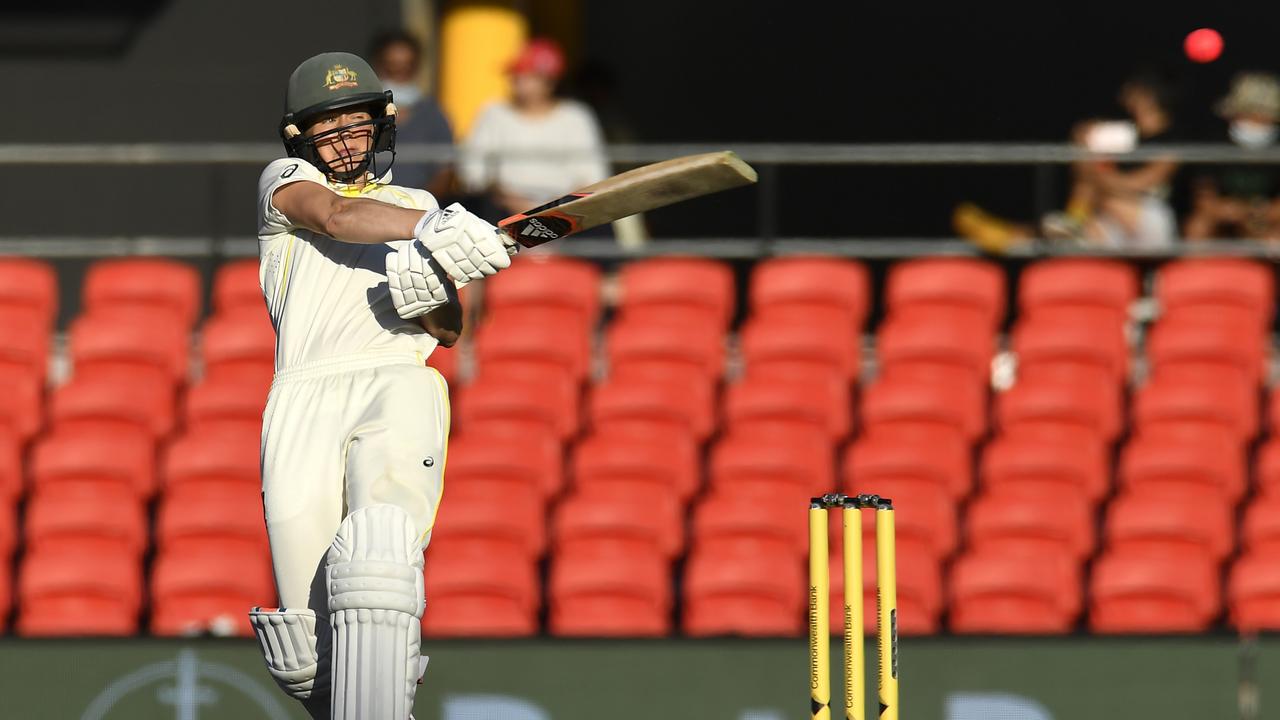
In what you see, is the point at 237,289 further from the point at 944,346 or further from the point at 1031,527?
the point at 1031,527

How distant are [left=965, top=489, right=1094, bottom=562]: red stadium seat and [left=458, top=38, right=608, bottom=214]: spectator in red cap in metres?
2.77

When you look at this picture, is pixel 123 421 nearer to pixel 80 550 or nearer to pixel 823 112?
pixel 80 550

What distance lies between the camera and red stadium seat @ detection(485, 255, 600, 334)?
10.0 meters

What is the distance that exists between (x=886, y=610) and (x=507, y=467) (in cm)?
436

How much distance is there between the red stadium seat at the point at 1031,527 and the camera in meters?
8.78

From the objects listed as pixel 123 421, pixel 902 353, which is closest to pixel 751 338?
pixel 902 353

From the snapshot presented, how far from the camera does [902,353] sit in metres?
9.74

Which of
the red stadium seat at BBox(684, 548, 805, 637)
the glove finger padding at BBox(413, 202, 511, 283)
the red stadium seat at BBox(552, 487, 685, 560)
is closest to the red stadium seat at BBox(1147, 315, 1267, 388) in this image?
the red stadium seat at BBox(684, 548, 805, 637)

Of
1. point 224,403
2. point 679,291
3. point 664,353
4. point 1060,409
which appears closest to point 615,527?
point 664,353

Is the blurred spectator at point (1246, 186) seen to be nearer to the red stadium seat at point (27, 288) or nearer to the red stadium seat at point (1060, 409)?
the red stadium seat at point (1060, 409)

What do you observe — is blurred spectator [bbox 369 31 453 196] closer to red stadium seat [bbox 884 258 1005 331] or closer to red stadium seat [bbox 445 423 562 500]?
red stadium seat [bbox 445 423 562 500]

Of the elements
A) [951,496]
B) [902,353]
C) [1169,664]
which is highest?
[902,353]

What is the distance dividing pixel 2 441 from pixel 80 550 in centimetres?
69

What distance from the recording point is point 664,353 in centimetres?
977
